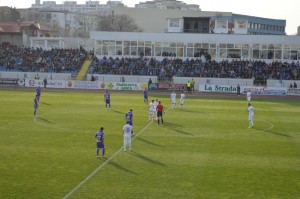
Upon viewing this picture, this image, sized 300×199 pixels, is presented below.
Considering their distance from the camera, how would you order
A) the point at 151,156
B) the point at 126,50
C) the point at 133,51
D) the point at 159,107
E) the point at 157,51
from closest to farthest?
1. the point at 151,156
2. the point at 159,107
3. the point at 157,51
4. the point at 133,51
5. the point at 126,50

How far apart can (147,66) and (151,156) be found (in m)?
49.0

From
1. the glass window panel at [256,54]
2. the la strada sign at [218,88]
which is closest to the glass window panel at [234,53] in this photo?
the glass window panel at [256,54]

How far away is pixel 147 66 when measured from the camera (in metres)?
71.1

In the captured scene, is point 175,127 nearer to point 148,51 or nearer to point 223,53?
point 223,53

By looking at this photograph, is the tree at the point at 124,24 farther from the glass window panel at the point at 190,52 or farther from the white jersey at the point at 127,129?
the white jersey at the point at 127,129

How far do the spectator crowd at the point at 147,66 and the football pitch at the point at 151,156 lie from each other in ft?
92.0

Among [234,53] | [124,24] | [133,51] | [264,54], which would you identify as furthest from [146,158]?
[124,24]

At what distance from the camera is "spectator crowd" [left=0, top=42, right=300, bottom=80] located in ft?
221

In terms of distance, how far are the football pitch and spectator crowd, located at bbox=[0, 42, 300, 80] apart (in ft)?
92.0

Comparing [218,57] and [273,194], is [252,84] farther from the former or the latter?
[273,194]

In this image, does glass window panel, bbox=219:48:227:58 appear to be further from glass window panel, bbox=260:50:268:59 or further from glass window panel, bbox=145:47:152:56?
glass window panel, bbox=145:47:152:56

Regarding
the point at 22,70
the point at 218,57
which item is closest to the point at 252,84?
the point at 218,57

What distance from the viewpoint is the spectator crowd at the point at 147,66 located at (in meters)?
67.4

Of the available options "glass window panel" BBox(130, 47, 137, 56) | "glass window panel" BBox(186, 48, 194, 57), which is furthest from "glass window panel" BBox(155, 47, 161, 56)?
"glass window panel" BBox(186, 48, 194, 57)
